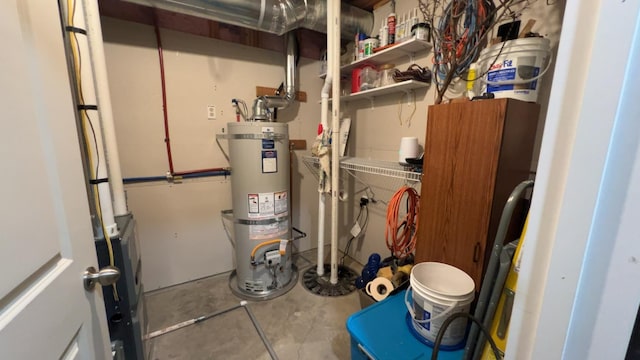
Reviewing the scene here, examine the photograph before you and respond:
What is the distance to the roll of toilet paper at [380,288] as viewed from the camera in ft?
4.90

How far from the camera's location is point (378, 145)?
233 centimetres

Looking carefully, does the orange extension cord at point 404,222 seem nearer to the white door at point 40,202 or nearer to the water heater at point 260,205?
the water heater at point 260,205

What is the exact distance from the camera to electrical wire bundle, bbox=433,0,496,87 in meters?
1.34

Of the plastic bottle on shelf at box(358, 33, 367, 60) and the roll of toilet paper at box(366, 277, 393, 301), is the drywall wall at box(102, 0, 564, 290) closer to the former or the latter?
the plastic bottle on shelf at box(358, 33, 367, 60)

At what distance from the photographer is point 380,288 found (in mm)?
1553

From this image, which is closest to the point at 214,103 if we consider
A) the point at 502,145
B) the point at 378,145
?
the point at 378,145

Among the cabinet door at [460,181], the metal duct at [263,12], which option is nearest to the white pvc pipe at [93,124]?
the metal duct at [263,12]

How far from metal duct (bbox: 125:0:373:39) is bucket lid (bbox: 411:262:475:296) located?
1.97 metres

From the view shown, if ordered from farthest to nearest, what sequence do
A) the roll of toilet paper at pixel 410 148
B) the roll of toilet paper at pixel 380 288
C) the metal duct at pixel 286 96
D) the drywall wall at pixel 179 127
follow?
the metal duct at pixel 286 96
the drywall wall at pixel 179 127
the roll of toilet paper at pixel 410 148
the roll of toilet paper at pixel 380 288

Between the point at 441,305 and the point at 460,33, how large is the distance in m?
Result: 1.55

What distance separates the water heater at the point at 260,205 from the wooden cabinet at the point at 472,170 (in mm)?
1220

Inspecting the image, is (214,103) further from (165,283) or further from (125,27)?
(165,283)

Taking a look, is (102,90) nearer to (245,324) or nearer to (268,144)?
(268,144)

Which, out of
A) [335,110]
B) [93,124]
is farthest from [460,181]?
[93,124]
